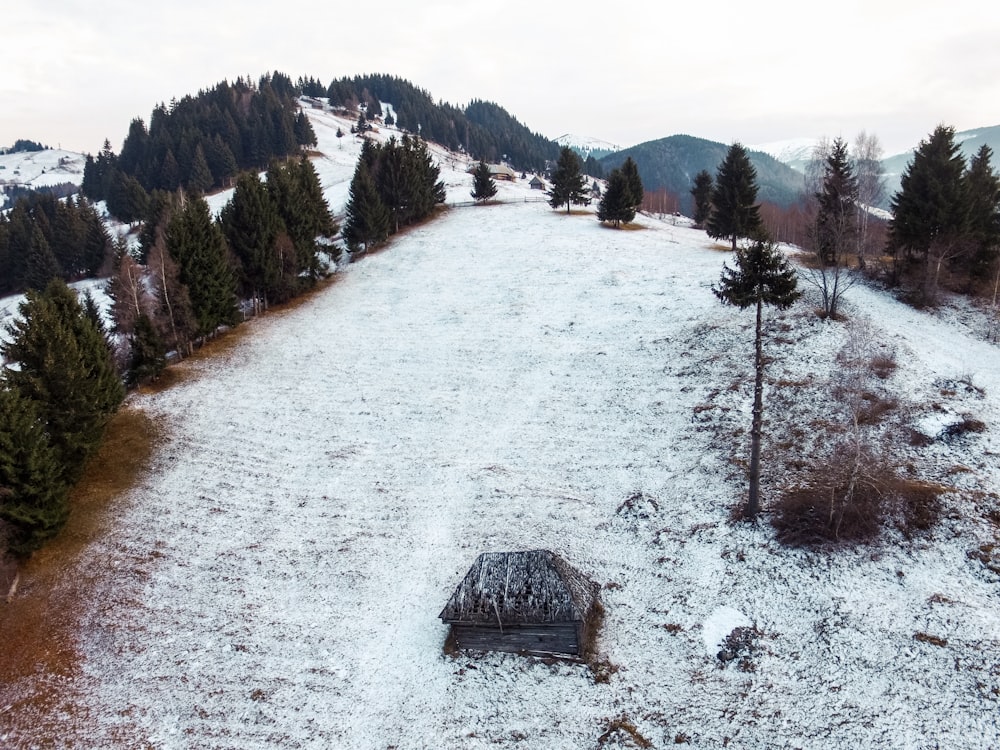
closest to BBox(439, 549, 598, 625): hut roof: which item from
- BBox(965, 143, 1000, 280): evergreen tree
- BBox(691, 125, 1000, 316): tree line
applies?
BBox(691, 125, 1000, 316): tree line

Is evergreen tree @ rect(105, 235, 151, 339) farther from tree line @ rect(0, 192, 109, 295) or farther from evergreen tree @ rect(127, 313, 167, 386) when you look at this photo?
tree line @ rect(0, 192, 109, 295)

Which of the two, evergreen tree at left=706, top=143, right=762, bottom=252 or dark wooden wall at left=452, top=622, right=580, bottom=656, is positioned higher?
evergreen tree at left=706, top=143, right=762, bottom=252

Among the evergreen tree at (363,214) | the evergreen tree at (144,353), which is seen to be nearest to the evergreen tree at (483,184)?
the evergreen tree at (363,214)

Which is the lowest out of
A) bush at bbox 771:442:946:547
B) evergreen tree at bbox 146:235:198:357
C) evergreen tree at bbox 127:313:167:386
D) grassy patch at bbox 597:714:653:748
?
grassy patch at bbox 597:714:653:748

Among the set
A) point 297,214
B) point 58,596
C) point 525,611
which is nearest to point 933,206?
point 525,611

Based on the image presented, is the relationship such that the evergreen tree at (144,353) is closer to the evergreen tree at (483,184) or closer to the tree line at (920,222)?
the tree line at (920,222)

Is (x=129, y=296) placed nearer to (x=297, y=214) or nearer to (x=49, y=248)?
(x=297, y=214)

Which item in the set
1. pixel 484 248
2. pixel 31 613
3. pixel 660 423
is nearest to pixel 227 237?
pixel 484 248

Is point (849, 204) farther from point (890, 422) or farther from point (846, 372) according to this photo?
point (890, 422)
